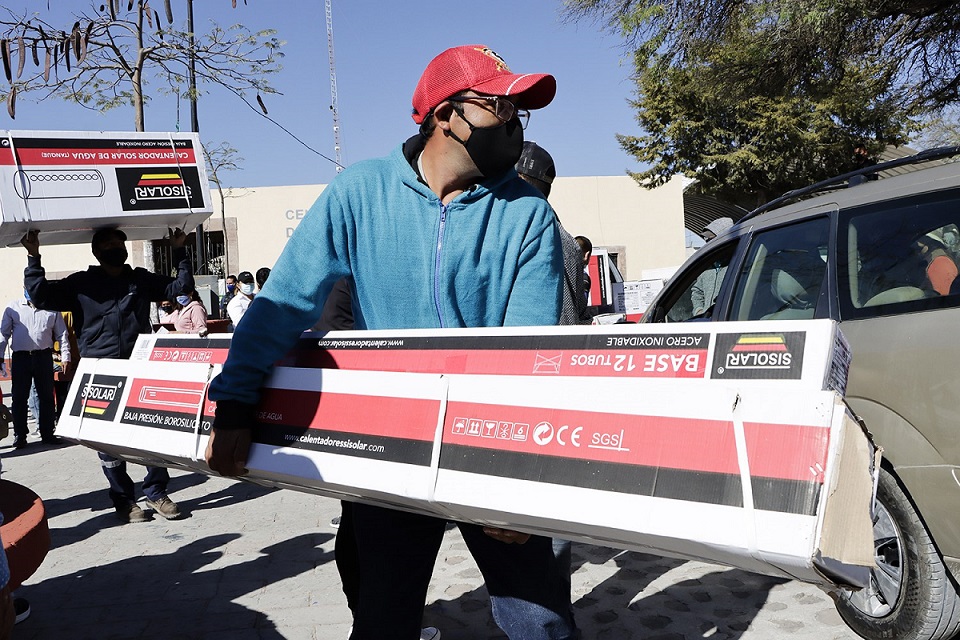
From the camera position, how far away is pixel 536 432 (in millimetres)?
1974

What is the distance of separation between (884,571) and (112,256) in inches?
200

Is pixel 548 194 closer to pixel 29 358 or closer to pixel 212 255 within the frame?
pixel 29 358

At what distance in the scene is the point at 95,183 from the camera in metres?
5.12

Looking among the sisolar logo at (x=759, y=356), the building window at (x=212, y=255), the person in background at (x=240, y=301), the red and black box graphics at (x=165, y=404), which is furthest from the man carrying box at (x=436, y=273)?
the building window at (x=212, y=255)

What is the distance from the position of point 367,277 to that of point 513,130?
55 centimetres

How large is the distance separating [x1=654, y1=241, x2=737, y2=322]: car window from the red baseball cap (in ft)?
8.72

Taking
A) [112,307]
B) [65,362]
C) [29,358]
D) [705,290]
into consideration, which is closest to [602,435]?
[705,290]

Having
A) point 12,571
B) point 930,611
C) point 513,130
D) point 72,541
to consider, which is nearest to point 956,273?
point 930,611

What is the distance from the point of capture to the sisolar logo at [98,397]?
9.80 feet

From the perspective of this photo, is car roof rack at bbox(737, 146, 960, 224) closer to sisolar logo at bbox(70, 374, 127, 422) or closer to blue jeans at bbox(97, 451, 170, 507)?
sisolar logo at bbox(70, 374, 127, 422)

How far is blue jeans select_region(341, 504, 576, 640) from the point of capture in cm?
226

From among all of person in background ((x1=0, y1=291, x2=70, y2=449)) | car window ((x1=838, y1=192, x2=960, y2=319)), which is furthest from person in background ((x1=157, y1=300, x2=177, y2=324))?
car window ((x1=838, y1=192, x2=960, y2=319))

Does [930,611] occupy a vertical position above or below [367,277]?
below

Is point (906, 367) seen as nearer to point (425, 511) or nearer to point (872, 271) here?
point (872, 271)
